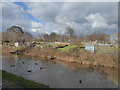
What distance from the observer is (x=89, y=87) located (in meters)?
9.72

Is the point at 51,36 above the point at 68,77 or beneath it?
above

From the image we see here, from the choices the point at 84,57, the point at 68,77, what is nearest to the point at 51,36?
the point at 84,57

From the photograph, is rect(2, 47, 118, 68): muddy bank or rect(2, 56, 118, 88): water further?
rect(2, 47, 118, 68): muddy bank

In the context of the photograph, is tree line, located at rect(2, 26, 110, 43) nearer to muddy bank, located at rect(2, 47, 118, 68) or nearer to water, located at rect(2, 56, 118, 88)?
muddy bank, located at rect(2, 47, 118, 68)

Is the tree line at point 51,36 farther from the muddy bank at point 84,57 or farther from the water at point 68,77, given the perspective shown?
the water at point 68,77

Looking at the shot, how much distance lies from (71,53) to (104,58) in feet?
19.9

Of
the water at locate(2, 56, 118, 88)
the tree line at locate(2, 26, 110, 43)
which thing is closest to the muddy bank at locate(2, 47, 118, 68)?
the water at locate(2, 56, 118, 88)

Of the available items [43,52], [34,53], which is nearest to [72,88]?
[43,52]

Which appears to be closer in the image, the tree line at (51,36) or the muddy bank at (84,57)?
the muddy bank at (84,57)

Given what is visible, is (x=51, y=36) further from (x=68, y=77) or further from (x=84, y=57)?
(x=68, y=77)

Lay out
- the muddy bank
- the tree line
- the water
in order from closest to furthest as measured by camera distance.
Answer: the water
the muddy bank
the tree line

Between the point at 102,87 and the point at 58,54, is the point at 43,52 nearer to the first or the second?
the point at 58,54

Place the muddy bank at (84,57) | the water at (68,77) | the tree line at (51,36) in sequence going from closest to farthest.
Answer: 1. the water at (68,77)
2. the muddy bank at (84,57)
3. the tree line at (51,36)

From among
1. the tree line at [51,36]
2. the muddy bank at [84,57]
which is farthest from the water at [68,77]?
the tree line at [51,36]
